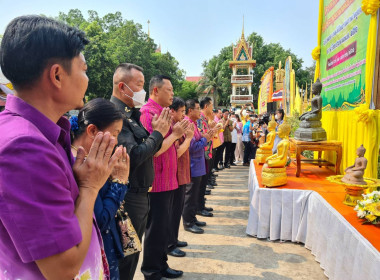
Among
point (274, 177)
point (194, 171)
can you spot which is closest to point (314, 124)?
point (274, 177)

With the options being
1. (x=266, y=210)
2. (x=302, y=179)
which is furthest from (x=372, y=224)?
(x=302, y=179)

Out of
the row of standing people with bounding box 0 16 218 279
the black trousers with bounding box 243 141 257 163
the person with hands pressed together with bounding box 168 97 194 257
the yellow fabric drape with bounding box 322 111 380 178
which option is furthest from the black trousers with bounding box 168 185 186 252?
Result: the black trousers with bounding box 243 141 257 163

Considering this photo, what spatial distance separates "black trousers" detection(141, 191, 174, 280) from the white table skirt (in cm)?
147

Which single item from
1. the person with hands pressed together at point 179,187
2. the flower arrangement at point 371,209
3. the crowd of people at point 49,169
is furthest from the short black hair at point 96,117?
the flower arrangement at point 371,209

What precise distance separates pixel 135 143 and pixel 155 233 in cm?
102

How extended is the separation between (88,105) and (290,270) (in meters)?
2.52

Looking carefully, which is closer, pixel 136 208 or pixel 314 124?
pixel 136 208

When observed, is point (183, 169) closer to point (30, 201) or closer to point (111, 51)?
point (30, 201)

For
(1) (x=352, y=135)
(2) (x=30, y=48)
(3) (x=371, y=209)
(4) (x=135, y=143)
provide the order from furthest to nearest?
1. (1) (x=352, y=135)
2. (3) (x=371, y=209)
3. (4) (x=135, y=143)
4. (2) (x=30, y=48)

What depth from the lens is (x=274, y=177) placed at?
3.33 meters

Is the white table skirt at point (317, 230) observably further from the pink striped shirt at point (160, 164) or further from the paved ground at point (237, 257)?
the pink striped shirt at point (160, 164)

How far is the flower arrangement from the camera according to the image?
214 centimetres

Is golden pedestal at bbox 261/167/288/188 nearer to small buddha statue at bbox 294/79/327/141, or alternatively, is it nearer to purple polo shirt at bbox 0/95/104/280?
small buddha statue at bbox 294/79/327/141

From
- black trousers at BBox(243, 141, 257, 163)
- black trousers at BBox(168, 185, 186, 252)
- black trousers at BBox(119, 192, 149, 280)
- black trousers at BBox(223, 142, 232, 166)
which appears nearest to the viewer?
black trousers at BBox(119, 192, 149, 280)
